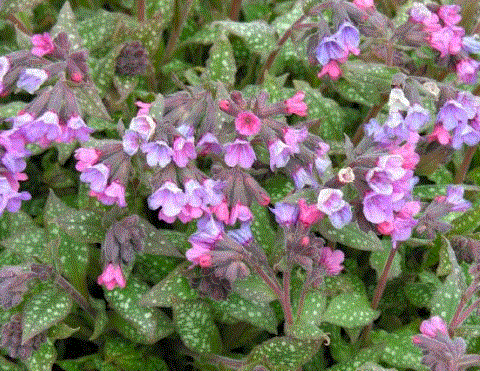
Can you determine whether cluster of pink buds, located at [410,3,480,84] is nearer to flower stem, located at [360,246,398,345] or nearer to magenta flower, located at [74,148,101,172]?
flower stem, located at [360,246,398,345]

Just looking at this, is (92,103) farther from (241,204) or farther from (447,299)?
(447,299)

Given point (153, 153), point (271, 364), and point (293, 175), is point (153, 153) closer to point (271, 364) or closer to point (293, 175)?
point (293, 175)

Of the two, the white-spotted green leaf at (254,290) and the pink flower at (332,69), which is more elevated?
the pink flower at (332,69)

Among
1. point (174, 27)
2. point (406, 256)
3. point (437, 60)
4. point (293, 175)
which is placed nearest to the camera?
point (293, 175)

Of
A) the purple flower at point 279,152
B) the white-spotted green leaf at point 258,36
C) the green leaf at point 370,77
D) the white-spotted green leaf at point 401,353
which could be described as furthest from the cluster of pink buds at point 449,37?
the white-spotted green leaf at point 401,353

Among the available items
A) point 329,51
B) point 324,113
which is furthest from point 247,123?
point 324,113

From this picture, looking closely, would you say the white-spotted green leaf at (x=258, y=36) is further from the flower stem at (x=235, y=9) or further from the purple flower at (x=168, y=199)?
the purple flower at (x=168, y=199)

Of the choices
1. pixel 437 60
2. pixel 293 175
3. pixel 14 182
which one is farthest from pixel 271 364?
pixel 437 60
